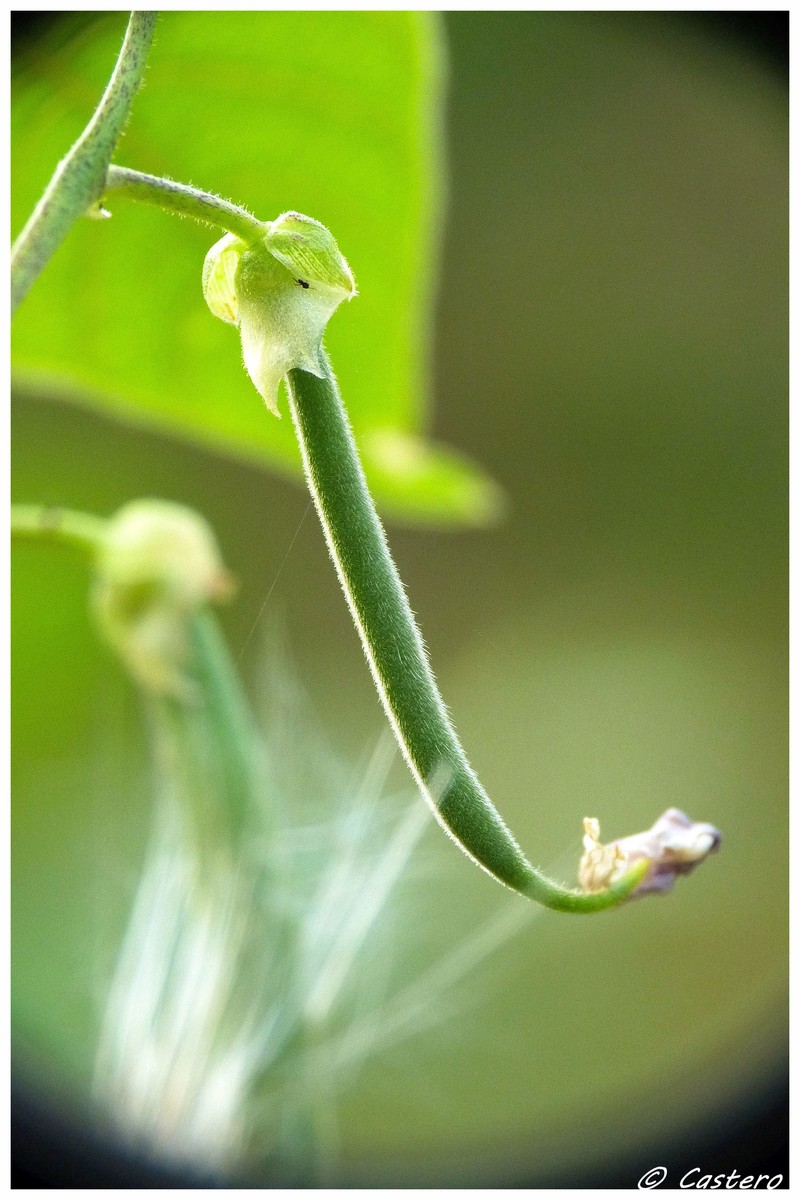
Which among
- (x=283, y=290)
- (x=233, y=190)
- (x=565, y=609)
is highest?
(x=565, y=609)

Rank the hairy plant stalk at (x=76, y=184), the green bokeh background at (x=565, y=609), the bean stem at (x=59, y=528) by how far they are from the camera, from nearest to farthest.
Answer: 1. the hairy plant stalk at (x=76, y=184)
2. the bean stem at (x=59, y=528)
3. the green bokeh background at (x=565, y=609)

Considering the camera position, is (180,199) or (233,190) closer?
(180,199)

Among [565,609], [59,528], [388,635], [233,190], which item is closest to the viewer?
[388,635]

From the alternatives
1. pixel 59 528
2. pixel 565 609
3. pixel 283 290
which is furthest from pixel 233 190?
pixel 565 609

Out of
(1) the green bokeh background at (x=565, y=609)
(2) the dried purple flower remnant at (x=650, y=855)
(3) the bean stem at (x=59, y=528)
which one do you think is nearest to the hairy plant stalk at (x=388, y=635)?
(2) the dried purple flower remnant at (x=650, y=855)

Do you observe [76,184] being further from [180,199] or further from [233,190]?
[233,190]

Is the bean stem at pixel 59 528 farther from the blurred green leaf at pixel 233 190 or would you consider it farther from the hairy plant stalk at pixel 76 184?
the hairy plant stalk at pixel 76 184
